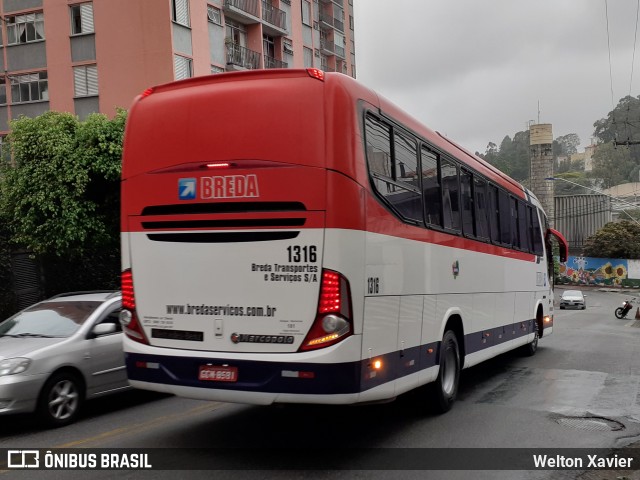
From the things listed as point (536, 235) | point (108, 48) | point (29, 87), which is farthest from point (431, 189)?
point (29, 87)

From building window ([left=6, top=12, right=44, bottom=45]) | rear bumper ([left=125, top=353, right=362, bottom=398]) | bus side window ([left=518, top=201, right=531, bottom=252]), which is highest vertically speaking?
building window ([left=6, top=12, right=44, bottom=45])

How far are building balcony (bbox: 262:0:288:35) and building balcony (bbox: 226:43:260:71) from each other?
2.43 metres

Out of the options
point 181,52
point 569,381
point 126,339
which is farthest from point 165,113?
point 181,52

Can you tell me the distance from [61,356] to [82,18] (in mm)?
27769

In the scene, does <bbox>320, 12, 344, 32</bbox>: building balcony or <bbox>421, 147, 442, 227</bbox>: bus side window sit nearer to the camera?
<bbox>421, 147, 442, 227</bbox>: bus side window

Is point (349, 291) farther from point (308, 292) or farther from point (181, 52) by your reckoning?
point (181, 52)

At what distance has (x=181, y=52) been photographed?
30484mm

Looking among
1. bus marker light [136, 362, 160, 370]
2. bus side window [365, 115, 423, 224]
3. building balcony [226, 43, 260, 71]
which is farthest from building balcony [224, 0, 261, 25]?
bus marker light [136, 362, 160, 370]

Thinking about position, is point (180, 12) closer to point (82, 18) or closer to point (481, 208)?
point (82, 18)

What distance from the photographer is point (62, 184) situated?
18125mm

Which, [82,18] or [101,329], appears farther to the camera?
[82,18]

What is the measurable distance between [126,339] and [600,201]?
93.6 m

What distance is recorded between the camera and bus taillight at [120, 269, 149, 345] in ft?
21.6

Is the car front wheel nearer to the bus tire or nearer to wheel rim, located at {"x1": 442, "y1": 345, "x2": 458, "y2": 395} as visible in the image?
the bus tire
